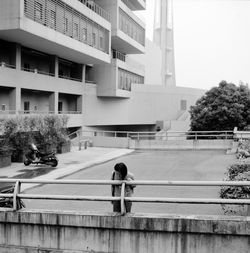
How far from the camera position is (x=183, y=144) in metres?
28.1

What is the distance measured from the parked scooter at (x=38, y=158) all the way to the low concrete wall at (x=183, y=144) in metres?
10.9

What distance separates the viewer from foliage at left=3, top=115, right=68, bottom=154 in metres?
19.2

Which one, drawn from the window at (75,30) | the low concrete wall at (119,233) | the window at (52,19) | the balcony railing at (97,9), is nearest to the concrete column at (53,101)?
the window at (75,30)

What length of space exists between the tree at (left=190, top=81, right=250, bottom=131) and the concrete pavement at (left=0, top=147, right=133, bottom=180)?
1482cm

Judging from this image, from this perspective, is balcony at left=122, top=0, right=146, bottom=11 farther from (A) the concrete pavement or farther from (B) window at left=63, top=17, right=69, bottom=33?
(A) the concrete pavement

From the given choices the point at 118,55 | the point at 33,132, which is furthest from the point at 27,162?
the point at 118,55

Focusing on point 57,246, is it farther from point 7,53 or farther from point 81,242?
point 7,53

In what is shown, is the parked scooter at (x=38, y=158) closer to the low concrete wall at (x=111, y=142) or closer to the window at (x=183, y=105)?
the low concrete wall at (x=111, y=142)

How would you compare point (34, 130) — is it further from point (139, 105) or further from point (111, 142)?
point (139, 105)

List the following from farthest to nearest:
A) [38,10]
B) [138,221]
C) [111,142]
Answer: [111,142] < [38,10] < [138,221]

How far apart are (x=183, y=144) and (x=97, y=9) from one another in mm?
18431

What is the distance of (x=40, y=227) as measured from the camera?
6828mm

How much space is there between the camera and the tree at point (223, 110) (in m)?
37.5

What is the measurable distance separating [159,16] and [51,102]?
165ft
